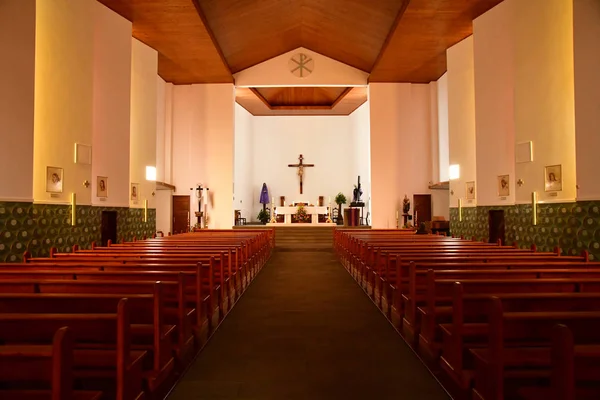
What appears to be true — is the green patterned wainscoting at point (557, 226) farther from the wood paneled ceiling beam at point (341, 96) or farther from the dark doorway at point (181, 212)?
the dark doorway at point (181, 212)

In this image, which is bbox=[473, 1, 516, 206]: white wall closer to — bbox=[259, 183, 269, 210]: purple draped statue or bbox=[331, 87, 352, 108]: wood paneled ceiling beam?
bbox=[331, 87, 352, 108]: wood paneled ceiling beam

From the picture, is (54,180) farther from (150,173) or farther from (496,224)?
(496,224)

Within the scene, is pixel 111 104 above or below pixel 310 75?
below

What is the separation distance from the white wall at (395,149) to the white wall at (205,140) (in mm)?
4749

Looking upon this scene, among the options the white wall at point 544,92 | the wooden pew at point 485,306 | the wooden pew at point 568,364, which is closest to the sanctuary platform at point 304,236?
the white wall at point 544,92

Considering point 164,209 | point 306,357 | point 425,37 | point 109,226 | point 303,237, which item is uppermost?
point 425,37

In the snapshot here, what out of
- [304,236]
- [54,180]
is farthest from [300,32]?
[54,180]

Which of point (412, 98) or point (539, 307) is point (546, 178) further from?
point (412, 98)

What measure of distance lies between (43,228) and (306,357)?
517 cm

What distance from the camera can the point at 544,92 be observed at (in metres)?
7.26

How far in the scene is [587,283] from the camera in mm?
3078

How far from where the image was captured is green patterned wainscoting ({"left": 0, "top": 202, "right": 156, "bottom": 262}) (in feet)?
19.6

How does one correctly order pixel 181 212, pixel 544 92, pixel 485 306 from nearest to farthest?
pixel 485 306 < pixel 544 92 < pixel 181 212

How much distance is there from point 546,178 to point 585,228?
1.15m
